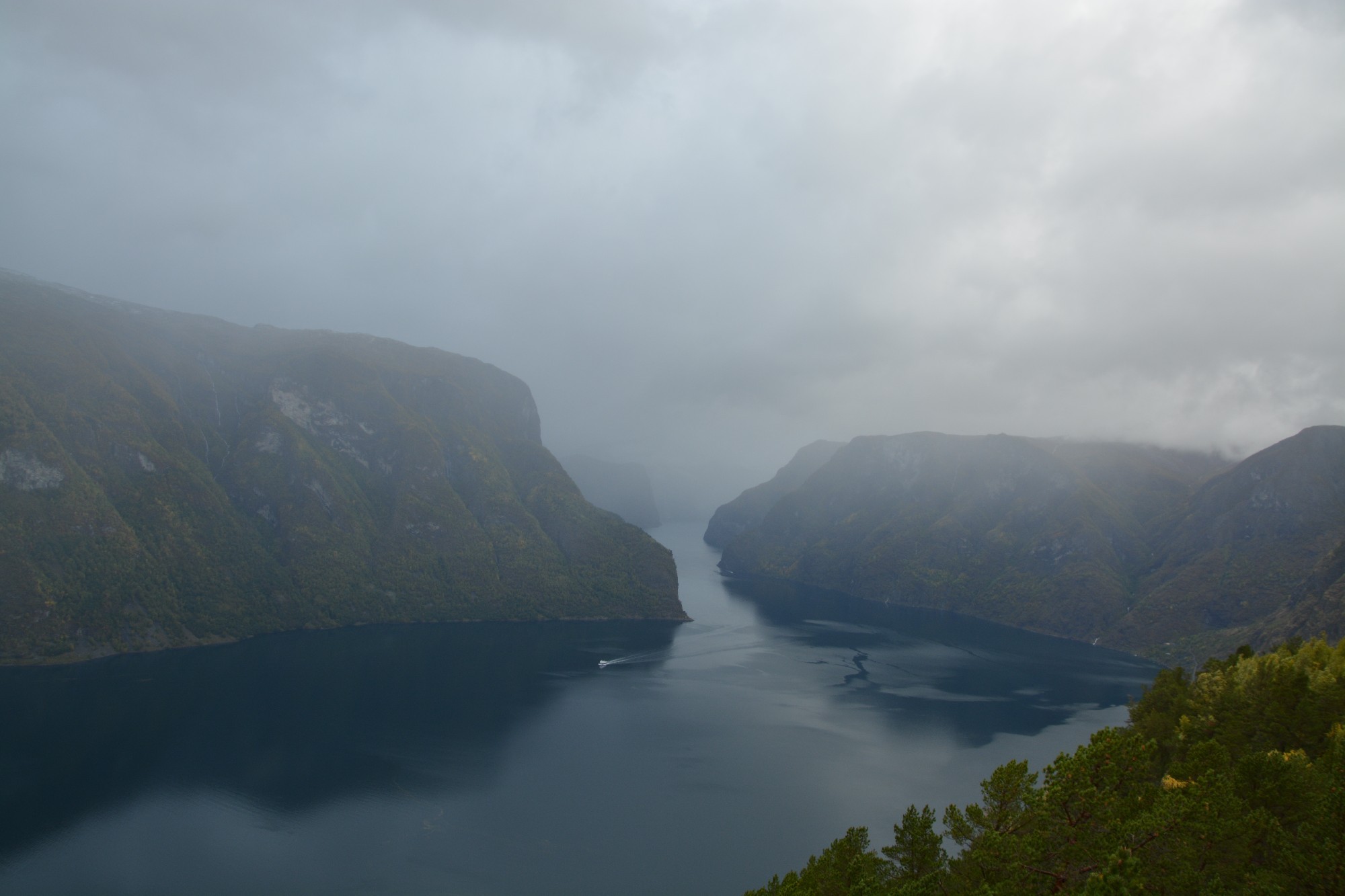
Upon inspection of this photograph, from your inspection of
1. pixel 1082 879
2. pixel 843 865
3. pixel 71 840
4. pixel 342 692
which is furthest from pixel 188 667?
pixel 1082 879

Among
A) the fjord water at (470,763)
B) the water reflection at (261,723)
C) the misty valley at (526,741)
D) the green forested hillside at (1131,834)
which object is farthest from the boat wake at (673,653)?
the green forested hillside at (1131,834)

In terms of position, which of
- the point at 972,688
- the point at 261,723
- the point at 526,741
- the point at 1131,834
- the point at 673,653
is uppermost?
the point at 1131,834

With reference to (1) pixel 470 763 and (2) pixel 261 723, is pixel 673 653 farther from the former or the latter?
(2) pixel 261 723

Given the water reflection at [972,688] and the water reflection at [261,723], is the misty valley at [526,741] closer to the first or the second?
the water reflection at [261,723]

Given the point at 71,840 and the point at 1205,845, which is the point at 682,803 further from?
the point at 1205,845

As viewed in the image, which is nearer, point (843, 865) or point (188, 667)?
point (843, 865)

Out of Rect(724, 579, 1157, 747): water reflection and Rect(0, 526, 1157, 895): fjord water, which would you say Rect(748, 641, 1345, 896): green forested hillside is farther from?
Rect(724, 579, 1157, 747): water reflection

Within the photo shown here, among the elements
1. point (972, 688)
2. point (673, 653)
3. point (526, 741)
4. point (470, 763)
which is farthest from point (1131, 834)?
point (673, 653)
